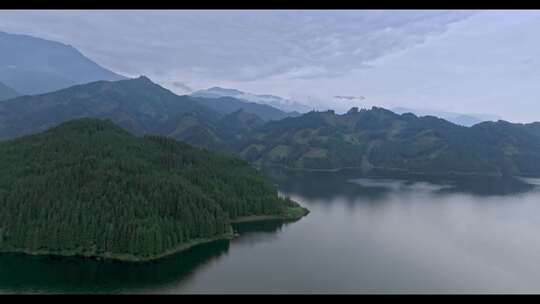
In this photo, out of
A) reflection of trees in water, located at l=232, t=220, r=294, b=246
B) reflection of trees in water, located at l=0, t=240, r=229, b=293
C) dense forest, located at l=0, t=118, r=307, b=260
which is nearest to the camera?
reflection of trees in water, located at l=0, t=240, r=229, b=293

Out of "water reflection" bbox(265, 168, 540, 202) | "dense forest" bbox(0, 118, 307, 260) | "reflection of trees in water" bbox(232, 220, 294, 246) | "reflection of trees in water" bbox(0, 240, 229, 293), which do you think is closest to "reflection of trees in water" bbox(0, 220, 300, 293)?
"reflection of trees in water" bbox(0, 240, 229, 293)

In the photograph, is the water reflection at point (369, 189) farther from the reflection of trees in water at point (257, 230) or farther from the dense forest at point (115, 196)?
the reflection of trees in water at point (257, 230)

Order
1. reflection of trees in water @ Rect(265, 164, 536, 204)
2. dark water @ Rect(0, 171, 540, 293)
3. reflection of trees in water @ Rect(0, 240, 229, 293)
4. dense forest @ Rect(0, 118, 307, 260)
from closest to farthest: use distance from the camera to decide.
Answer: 1. reflection of trees in water @ Rect(0, 240, 229, 293)
2. dark water @ Rect(0, 171, 540, 293)
3. dense forest @ Rect(0, 118, 307, 260)
4. reflection of trees in water @ Rect(265, 164, 536, 204)

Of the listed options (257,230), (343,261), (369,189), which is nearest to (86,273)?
(257,230)

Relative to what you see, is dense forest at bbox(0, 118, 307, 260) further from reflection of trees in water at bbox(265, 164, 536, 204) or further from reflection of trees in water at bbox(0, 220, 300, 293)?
reflection of trees in water at bbox(265, 164, 536, 204)

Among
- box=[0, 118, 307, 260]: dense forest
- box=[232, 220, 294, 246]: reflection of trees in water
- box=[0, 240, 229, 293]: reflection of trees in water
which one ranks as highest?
box=[0, 118, 307, 260]: dense forest
